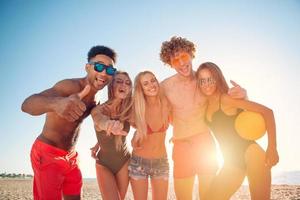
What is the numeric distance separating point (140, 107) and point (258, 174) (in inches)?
103

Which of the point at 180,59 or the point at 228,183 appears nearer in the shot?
the point at 228,183

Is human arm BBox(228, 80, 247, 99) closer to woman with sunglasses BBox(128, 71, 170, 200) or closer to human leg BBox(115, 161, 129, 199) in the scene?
woman with sunglasses BBox(128, 71, 170, 200)

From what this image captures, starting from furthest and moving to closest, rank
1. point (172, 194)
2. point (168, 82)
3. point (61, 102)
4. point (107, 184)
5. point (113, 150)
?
point (172, 194)
point (168, 82)
point (113, 150)
point (107, 184)
point (61, 102)

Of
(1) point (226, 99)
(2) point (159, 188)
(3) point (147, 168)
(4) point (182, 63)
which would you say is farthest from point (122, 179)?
(4) point (182, 63)

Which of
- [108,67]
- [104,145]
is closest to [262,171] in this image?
[104,145]

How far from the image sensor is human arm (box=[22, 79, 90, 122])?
3910 mm

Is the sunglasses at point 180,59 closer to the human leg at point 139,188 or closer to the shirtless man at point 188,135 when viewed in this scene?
the shirtless man at point 188,135

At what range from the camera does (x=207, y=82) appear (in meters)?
5.60

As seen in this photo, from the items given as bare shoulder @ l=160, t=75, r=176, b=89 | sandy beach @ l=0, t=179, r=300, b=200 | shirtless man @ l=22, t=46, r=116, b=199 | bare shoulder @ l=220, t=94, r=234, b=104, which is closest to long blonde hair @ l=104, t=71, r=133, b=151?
shirtless man @ l=22, t=46, r=116, b=199

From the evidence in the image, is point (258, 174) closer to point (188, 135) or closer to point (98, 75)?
point (188, 135)

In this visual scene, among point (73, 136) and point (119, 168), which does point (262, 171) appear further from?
point (73, 136)

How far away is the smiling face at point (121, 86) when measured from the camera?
619 cm

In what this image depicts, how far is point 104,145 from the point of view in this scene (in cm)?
583

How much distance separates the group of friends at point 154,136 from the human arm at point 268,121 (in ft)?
0.06
